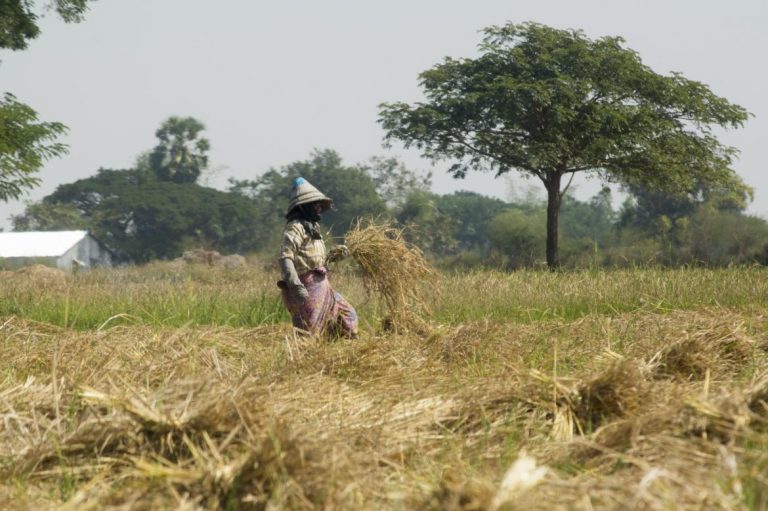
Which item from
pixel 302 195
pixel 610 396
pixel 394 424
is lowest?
pixel 394 424

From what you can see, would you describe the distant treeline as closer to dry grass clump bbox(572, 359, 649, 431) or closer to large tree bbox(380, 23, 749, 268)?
large tree bbox(380, 23, 749, 268)

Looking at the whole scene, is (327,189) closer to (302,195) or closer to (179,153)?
(179,153)

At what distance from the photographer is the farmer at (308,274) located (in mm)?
7945

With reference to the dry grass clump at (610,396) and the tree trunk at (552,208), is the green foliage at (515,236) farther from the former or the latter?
the dry grass clump at (610,396)

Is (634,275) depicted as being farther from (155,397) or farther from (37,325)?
(155,397)

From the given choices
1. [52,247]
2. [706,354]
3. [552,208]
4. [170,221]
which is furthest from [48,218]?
[706,354]

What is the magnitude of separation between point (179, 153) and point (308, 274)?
78.8m

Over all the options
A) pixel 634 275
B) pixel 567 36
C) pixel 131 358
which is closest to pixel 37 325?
pixel 131 358

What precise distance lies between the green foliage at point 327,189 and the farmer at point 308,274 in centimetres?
6170

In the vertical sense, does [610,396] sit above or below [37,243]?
above

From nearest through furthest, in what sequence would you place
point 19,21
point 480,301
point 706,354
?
point 706,354 < point 480,301 < point 19,21

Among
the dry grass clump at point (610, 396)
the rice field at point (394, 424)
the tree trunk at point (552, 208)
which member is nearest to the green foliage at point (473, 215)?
the tree trunk at point (552, 208)

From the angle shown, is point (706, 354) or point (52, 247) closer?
point (706, 354)

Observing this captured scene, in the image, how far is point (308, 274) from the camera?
8.05 m
